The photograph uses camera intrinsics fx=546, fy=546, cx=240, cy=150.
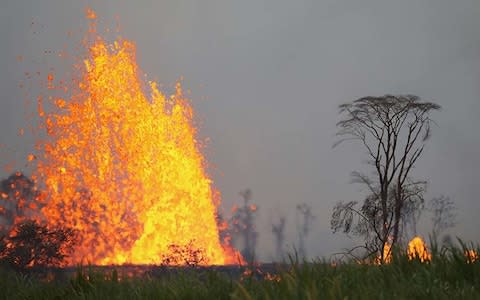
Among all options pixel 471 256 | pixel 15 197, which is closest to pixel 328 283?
pixel 471 256

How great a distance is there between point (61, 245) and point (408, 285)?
3976 cm

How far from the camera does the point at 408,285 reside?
6.16 m

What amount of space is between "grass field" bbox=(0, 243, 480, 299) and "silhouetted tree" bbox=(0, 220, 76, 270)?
33.8 m

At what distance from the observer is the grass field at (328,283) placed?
5629mm

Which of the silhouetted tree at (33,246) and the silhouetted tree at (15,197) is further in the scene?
the silhouetted tree at (15,197)

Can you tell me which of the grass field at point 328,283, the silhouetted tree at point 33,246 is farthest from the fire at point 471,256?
the silhouetted tree at point 33,246

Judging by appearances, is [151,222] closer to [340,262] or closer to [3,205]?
[3,205]

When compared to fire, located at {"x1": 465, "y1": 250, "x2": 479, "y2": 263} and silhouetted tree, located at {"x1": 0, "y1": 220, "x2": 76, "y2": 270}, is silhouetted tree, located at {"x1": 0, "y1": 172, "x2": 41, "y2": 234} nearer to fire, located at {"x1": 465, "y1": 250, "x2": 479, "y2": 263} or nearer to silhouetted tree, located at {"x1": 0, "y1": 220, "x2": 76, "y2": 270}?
silhouetted tree, located at {"x1": 0, "y1": 220, "x2": 76, "y2": 270}

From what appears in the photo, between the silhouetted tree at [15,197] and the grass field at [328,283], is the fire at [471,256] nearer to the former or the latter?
the grass field at [328,283]

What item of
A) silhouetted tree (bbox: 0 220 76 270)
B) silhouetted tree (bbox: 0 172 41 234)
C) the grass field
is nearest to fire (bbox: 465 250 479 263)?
the grass field

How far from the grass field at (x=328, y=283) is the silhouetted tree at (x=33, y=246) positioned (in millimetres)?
33769

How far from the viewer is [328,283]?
654cm

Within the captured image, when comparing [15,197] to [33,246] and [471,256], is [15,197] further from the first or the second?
[471,256]

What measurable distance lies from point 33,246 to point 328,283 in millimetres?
38241
